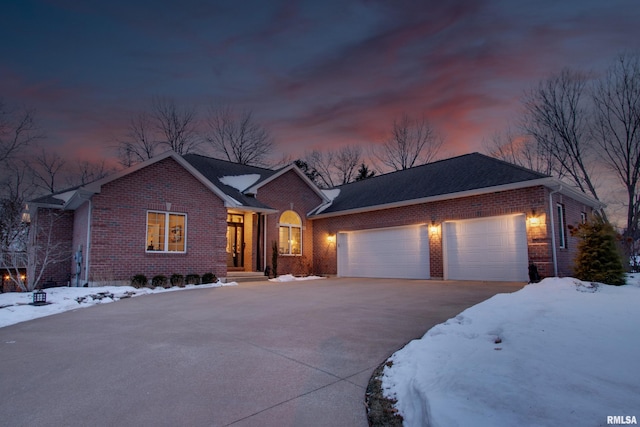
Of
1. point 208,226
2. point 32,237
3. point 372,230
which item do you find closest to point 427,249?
point 372,230

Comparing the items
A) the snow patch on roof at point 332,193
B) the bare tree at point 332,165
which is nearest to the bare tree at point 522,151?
the snow patch on roof at point 332,193

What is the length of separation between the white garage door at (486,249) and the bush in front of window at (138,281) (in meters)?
10.5

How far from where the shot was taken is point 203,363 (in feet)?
12.8

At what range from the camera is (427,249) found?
1420 cm

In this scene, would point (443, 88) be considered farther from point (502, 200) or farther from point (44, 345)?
point (44, 345)

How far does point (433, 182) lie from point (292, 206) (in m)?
6.93

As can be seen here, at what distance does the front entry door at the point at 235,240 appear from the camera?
52.6 ft

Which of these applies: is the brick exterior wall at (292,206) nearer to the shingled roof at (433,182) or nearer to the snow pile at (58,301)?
the shingled roof at (433,182)

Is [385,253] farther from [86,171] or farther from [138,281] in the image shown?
[86,171]

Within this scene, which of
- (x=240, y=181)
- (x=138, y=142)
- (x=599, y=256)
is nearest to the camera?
(x=599, y=256)

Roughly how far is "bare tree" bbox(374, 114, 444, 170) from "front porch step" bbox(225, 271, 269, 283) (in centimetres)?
1722

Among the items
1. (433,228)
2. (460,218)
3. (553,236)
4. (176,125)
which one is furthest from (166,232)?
(176,125)

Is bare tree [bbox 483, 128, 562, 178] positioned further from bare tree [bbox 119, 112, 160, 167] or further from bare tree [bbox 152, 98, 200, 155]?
bare tree [bbox 119, 112, 160, 167]

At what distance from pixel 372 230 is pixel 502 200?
18.8 feet
